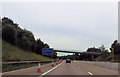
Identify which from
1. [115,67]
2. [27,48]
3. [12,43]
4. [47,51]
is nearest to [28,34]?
[27,48]

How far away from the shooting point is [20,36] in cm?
8725

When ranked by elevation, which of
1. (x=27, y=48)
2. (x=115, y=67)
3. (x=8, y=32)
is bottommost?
(x=115, y=67)

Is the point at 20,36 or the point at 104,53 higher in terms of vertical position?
the point at 20,36

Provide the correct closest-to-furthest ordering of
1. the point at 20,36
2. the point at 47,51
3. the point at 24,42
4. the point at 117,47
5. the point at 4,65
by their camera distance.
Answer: the point at 4,65
the point at 47,51
the point at 24,42
the point at 20,36
the point at 117,47

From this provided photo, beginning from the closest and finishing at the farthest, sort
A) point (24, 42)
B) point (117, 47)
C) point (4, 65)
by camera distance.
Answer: point (4, 65), point (24, 42), point (117, 47)

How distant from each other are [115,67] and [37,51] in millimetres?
74758

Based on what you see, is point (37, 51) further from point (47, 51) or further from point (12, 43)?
point (47, 51)

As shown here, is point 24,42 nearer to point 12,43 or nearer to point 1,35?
point 12,43

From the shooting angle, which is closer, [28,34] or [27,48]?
[27,48]

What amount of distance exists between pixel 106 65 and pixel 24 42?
172 ft

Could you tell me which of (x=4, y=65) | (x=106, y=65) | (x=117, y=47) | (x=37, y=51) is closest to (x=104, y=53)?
(x=117, y=47)

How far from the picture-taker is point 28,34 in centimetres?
9175

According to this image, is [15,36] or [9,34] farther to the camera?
[15,36]

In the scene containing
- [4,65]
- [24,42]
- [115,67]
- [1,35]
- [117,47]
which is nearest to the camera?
[4,65]
